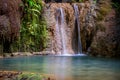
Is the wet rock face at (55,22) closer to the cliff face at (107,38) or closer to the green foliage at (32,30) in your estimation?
the green foliage at (32,30)

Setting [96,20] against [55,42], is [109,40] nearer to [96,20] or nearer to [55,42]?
[96,20]

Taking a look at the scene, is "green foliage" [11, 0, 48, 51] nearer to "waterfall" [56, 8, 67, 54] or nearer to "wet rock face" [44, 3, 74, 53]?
"wet rock face" [44, 3, 74, 53]

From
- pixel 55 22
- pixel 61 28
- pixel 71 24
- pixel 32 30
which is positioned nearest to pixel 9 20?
pixel 32 30

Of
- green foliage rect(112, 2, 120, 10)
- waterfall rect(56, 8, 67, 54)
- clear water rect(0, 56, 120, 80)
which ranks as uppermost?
green foliage rect(112, 2, 120, 10)

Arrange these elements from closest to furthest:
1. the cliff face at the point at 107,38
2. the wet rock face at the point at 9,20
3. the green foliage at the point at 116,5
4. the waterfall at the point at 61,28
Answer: the wet rock face at the point at 9,20 → the cliff face at the point at 107,38 → the green foliage at the point at 116,5 → the waterfall at the point at 61,28

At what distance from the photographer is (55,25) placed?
93.1ft

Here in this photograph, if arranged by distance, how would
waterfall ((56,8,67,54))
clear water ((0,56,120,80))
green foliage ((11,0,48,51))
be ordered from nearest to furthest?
1. clear water ((0,56,120,80))
2. green foliage ((11,0,48,51))
3. waterfall ((56,8,67,54))

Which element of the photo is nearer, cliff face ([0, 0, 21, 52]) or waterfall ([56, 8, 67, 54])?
cliff face ([0, 0, 21, 52])

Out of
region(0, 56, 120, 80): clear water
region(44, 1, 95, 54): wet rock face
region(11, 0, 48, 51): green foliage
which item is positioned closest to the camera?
region(0, 56, 120, 80): clear water

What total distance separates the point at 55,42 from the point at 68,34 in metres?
1.55

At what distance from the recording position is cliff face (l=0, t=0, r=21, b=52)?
901 inches

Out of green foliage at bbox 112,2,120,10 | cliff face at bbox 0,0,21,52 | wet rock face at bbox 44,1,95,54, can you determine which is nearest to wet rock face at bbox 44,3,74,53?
wet rock face at bbox 44,1,95,54

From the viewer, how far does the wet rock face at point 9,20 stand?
22859mm

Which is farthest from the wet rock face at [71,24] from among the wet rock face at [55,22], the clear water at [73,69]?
the clear water at [73,69]
